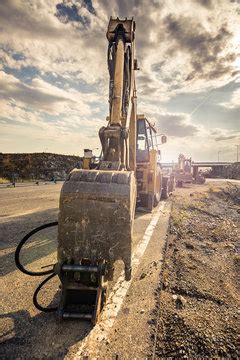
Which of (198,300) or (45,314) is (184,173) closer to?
(198,300)

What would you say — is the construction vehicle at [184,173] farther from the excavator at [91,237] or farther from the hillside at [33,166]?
the excavator at [91,237]

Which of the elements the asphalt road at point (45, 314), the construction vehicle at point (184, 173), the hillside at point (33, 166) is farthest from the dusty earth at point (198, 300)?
the hillside at point (33, 166)

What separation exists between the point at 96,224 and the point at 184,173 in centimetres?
2626

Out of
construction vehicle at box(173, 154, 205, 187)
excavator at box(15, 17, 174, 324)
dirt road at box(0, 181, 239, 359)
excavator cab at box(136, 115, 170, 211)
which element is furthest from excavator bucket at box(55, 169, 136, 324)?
construction vehicle at box(173, 154, 205, 187)

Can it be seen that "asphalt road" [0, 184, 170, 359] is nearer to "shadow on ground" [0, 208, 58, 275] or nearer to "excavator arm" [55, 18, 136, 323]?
"shadow on ground" [0, 208, 58, 275]

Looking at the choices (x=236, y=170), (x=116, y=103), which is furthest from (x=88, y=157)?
(x=236, y=170)

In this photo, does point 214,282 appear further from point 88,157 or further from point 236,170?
point 236,170

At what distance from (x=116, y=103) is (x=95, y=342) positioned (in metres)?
4.05

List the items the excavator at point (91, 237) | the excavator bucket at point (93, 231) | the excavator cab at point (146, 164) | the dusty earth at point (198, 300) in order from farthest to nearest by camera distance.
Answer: the excavator cab at point (146, 164) < the excavator bucket at point (93, 231) < the excavator at point (91, 237) < the dusty earth at point (198, 300)

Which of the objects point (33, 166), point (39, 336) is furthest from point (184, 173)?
point (39, 336)

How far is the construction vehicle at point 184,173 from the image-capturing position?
27336mm

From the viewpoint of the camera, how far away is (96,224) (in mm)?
3082

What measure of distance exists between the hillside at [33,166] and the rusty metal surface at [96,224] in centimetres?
2588

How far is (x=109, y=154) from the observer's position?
15.3 feet
